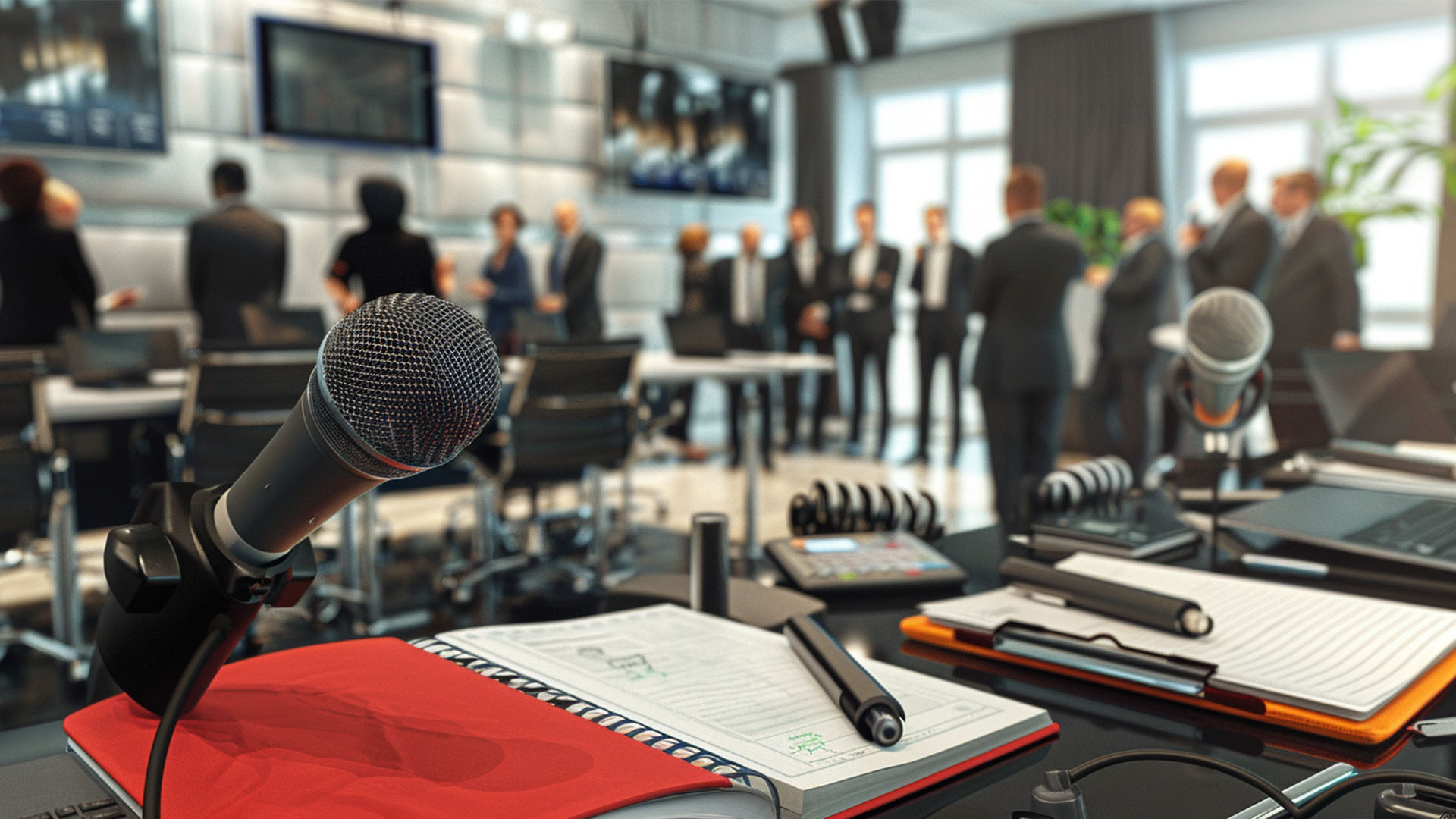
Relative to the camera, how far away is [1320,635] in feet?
2.61

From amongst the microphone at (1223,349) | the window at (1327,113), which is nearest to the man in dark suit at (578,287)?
the window at (1327,113)

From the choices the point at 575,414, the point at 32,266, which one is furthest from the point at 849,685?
the point at 32,266

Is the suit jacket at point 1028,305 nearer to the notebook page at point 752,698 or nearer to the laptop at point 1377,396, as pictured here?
the laptop at point 1377,396

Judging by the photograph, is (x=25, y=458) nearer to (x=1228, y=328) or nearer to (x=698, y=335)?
(x=698, y=335)

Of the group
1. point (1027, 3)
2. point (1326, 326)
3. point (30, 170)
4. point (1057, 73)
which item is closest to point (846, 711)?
point (30, 170)

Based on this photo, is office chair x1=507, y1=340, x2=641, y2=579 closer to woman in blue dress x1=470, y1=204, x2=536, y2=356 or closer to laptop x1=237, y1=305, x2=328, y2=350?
laptop x1=237, y1=305, x2=328, y2=350

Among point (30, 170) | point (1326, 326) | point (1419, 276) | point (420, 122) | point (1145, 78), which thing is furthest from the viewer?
point (1145, 78)

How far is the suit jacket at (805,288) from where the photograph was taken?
25.3 feet

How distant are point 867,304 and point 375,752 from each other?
7270mm

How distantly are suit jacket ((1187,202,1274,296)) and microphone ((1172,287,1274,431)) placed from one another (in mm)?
4097

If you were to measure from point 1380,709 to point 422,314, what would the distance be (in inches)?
24.7

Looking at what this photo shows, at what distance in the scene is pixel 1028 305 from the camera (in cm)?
446

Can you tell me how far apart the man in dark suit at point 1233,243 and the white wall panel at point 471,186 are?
4.24 m

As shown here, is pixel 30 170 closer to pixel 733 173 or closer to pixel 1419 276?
pixel 733 173
